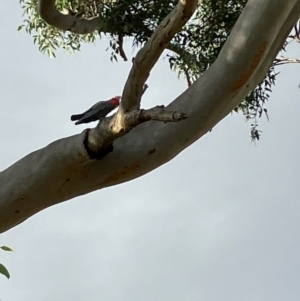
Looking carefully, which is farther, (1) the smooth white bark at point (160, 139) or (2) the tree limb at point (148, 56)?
(1) the smooth white bark at point (160, 139)

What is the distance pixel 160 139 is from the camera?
87.0 inches

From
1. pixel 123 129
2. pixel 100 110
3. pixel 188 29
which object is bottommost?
pixel 123 129

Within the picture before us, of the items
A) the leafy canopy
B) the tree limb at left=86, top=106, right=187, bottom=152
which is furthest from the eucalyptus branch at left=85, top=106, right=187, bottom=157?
the leafy canopy

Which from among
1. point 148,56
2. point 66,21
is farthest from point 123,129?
point 66,21

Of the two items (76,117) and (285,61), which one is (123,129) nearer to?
(76,117)

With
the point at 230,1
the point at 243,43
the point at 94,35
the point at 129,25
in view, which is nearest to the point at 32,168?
the point at 243,43

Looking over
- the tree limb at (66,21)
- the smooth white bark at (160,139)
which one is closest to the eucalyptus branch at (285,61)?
the tree limb at (66,21)

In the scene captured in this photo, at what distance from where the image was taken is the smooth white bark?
216 cm

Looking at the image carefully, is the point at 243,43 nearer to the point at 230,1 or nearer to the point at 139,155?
the point at 139,155

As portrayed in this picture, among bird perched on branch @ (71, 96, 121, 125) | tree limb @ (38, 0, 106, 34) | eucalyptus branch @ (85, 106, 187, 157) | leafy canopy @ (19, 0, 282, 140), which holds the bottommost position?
eucalyptus branch @ (85, 106, 187, 157)

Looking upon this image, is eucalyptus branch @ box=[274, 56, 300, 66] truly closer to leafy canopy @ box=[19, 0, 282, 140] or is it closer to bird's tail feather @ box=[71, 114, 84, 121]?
leafy canopy @ box=[19, 0, 282, 140]

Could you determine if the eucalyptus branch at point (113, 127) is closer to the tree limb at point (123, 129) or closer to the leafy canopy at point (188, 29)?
the tree limb at point (123, 129)

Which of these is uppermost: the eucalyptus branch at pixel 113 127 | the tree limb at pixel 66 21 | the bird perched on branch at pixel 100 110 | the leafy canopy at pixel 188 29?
the tree limb at pixel 66 21

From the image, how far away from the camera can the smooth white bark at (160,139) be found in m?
2.16
